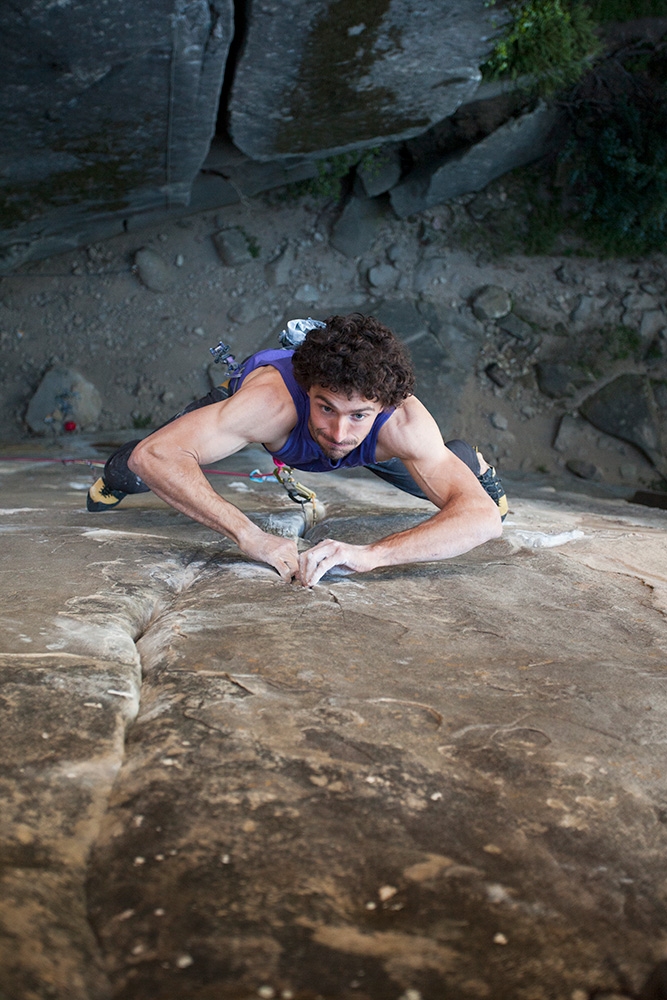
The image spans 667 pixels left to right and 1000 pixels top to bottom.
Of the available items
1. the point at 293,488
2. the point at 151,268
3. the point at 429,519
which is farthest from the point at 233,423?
the point at 151,268

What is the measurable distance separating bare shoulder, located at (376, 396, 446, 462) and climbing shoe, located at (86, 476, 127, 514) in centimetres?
124

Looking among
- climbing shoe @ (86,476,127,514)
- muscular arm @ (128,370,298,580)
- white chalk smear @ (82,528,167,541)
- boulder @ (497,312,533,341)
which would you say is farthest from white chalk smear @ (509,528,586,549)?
boulder @ (497,312,533,341)

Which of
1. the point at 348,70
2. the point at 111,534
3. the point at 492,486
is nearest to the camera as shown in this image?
the point at 111,534

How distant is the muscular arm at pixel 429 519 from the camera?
238 cm

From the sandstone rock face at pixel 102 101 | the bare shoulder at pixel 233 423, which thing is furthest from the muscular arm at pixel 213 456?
the sandstone rock face at pixel 102 101

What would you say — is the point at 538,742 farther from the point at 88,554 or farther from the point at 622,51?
the point at 622,51

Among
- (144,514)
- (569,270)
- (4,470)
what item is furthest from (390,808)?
(569,270)

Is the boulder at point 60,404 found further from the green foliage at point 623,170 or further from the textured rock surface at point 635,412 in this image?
the green foliage at point 623,170

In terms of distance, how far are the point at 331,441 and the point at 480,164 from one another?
571 centimetres

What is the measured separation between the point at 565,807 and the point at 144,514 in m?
2.33

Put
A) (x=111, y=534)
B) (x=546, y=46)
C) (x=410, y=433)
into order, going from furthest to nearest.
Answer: (x=546, y=46) → (x=111, y=534) → (x=410, y=433)

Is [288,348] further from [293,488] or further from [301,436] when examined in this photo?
[293,488]

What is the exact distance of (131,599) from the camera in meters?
2.19

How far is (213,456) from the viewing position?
104 inches
